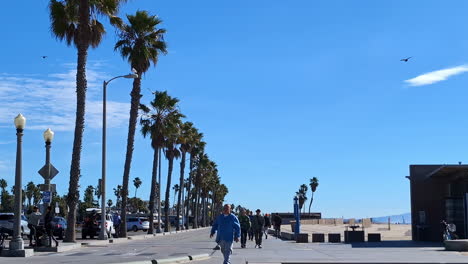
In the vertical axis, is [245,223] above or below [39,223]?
above

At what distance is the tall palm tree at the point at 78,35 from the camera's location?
30703mm

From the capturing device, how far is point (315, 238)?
117 feet

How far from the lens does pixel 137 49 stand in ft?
138

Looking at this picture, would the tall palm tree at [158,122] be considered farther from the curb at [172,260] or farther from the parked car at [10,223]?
the curb at [172,260]

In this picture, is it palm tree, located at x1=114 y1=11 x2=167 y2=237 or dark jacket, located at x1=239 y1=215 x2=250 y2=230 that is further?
palm tree, located at x1=114 y1=11 x2=167 y2=237

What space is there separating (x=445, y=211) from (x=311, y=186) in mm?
140206

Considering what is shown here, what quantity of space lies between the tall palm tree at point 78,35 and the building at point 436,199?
17215 millimetres

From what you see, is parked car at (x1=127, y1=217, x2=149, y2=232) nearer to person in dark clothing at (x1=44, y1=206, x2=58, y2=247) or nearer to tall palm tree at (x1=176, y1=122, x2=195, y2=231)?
tall palm tree at (x1=176, y1=122, x2=195, y2=231)

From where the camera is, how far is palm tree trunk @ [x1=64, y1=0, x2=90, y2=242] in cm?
3061

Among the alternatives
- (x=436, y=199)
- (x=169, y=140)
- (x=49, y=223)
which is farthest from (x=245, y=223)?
(x=169, y=140)

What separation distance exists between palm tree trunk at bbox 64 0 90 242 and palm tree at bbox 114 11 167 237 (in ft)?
33.6

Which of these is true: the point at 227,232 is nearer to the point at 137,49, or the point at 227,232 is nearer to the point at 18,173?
the point at 18,173

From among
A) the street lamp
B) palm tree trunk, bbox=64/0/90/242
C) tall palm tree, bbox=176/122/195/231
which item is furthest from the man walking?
tall palm tree, bbox=176/122/195/231

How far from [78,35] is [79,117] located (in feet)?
12.6
